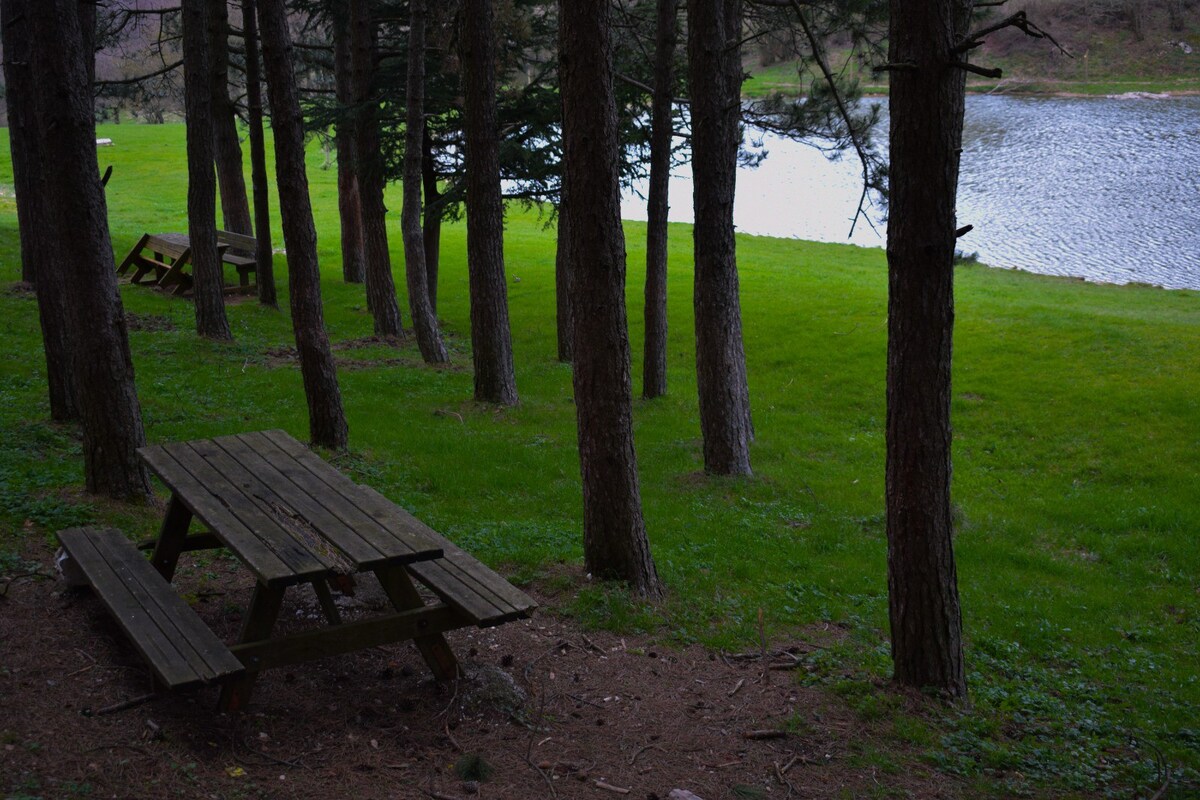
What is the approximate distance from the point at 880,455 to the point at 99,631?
9.90 meters

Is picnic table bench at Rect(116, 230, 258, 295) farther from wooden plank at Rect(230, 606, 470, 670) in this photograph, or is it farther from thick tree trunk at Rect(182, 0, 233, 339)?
wooden plank at Rect(230, 606, 470, 670)

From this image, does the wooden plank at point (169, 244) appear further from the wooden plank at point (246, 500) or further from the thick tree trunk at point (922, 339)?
the thick tree trunk at point (922, 339)

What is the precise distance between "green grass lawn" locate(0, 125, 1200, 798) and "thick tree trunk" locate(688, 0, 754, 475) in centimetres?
53

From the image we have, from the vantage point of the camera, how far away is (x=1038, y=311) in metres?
19.7

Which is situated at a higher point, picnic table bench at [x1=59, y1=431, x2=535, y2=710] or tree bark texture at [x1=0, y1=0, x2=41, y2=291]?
tree bark texture at [x1=0, y1=0, x2=41, y2=291]

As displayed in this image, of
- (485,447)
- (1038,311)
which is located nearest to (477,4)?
(485,447)

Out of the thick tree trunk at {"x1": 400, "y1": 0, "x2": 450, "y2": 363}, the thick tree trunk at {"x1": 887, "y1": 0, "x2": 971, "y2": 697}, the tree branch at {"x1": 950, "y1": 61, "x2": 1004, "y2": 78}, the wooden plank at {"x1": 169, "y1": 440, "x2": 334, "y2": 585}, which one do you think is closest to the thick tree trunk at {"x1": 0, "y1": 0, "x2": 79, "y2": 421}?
the wooden plank at {"x1": 169, "y1": 440, "x2": 334, "y2": 585}

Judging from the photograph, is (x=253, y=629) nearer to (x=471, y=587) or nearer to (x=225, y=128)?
(x=471, y=587)

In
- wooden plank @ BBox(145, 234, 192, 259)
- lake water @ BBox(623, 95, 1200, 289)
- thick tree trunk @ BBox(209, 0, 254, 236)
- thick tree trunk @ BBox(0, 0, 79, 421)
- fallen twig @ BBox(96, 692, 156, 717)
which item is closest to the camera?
fallen twig @ BBox(96, 692, 156, 717)

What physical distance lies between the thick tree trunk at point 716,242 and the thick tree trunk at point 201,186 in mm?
8311

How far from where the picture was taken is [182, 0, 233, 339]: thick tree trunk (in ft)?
49.0

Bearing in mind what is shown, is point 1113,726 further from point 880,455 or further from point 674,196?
→ point 674,196

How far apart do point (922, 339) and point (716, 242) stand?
16.8 feet

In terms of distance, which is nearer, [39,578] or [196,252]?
[39,578]
